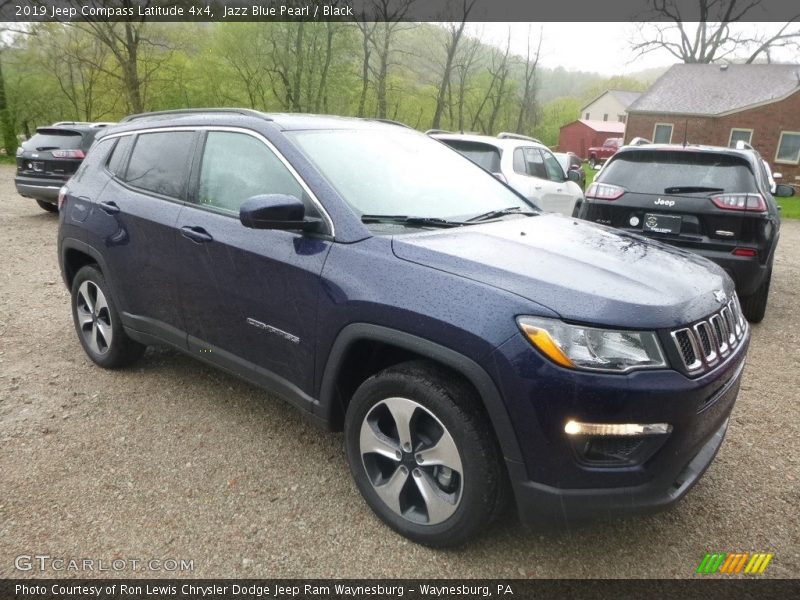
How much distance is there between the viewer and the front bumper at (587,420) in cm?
187

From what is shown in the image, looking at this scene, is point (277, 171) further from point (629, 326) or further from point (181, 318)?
point (629, 326)

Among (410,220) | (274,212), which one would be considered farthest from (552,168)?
(274,212)

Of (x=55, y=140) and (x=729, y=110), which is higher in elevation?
(x=729, y=110)

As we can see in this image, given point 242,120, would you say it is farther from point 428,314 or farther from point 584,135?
point 584,135

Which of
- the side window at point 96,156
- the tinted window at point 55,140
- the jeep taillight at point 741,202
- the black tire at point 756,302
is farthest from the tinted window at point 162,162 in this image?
the tinted window at point 55,140

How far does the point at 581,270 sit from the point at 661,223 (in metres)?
3.51

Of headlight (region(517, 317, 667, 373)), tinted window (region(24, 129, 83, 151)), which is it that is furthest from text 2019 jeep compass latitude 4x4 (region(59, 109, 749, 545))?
tinted window (region(24, 129, 83, 151))

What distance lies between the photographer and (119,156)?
3.79m

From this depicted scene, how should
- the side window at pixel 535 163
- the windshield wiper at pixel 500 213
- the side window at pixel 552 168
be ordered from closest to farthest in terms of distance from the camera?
the windshield wiper at pixel 500 213, the side window at pixel 535 163, the side window at pixel 552 168

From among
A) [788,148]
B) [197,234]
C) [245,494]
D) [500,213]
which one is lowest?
[245,494]

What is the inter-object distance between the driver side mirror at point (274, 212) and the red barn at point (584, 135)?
56.4 metres

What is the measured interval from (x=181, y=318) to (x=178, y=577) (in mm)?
1477

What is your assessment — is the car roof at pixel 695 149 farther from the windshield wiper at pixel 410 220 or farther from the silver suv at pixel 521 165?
the windshield wiper at pixel 410 220

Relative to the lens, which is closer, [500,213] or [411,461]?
[411,461]
